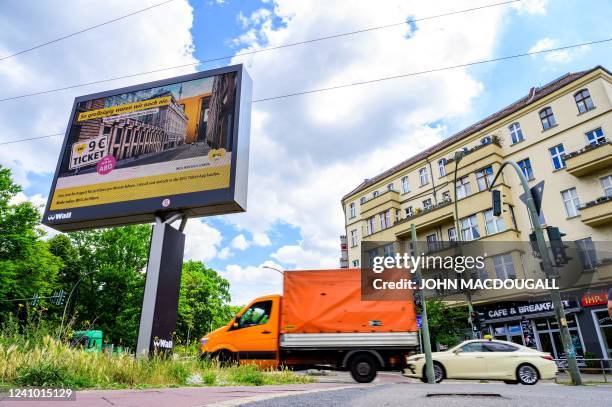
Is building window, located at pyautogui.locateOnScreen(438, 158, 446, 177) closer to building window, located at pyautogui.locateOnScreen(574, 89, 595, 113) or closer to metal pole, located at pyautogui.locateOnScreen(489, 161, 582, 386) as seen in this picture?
building window, located at pyautogui.locateOnScreen(574, 89, 595, 113)

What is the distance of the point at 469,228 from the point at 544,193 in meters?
5.18

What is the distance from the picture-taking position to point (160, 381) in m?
6.51

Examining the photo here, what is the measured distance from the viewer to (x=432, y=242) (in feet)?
103

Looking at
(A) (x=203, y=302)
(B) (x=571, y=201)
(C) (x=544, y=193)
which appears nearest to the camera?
(B) (x=571, y=201)

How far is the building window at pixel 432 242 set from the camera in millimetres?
30812

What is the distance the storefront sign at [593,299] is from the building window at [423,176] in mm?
15293

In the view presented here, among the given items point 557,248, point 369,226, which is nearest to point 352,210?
point 369,226

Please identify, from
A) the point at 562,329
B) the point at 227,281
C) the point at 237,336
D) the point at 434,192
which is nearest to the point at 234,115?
the point at 237,336

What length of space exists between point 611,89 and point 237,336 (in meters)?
25.8

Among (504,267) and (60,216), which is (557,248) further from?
(504,267)

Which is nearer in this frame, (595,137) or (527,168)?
(595,137)

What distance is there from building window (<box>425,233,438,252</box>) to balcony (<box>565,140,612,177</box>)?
10555 millimetres

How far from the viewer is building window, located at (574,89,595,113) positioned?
78.6ft

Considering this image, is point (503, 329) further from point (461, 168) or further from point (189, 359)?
point (189, 359)
